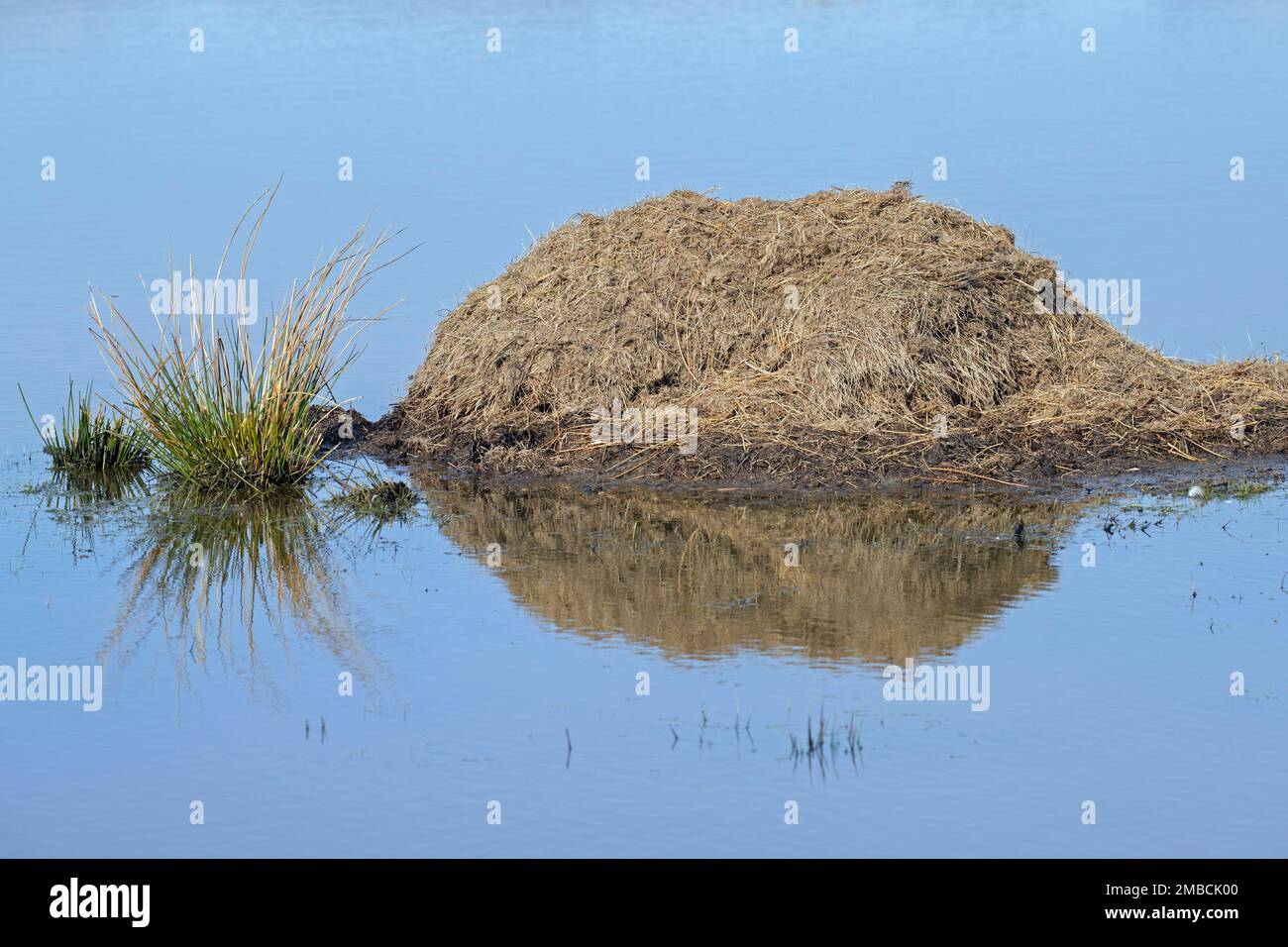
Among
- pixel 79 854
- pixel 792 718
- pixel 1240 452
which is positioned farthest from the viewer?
pixel 1240 452

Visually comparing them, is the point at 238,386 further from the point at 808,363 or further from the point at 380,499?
the point at 808,363

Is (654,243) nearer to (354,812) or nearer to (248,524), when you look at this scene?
(248,524)

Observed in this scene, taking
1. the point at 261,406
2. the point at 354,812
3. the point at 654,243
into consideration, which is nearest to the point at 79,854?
the point at 354,812

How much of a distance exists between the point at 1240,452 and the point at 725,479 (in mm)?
3702

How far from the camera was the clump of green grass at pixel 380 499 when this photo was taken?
1309 centimetres

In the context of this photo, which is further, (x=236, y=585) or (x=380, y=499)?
(x=380, y=499)

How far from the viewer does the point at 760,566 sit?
448 inches

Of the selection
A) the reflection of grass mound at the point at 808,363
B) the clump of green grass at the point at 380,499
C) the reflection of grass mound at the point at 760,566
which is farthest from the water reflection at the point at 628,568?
the reflection of grass mound at the point at 808,363

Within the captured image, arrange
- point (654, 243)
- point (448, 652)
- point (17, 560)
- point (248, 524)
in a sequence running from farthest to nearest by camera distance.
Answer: point (654, 243)
point (248, 524)
point (17, 560)
point (448, 652)

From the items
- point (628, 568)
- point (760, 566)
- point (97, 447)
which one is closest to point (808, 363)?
point (760, 566)

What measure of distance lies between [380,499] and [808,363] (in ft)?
10.4

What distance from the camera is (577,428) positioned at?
14133mm

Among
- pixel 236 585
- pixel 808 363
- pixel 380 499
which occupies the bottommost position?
pixel 236 585

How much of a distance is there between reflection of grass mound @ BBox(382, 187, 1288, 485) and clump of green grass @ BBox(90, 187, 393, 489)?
1.43 m
